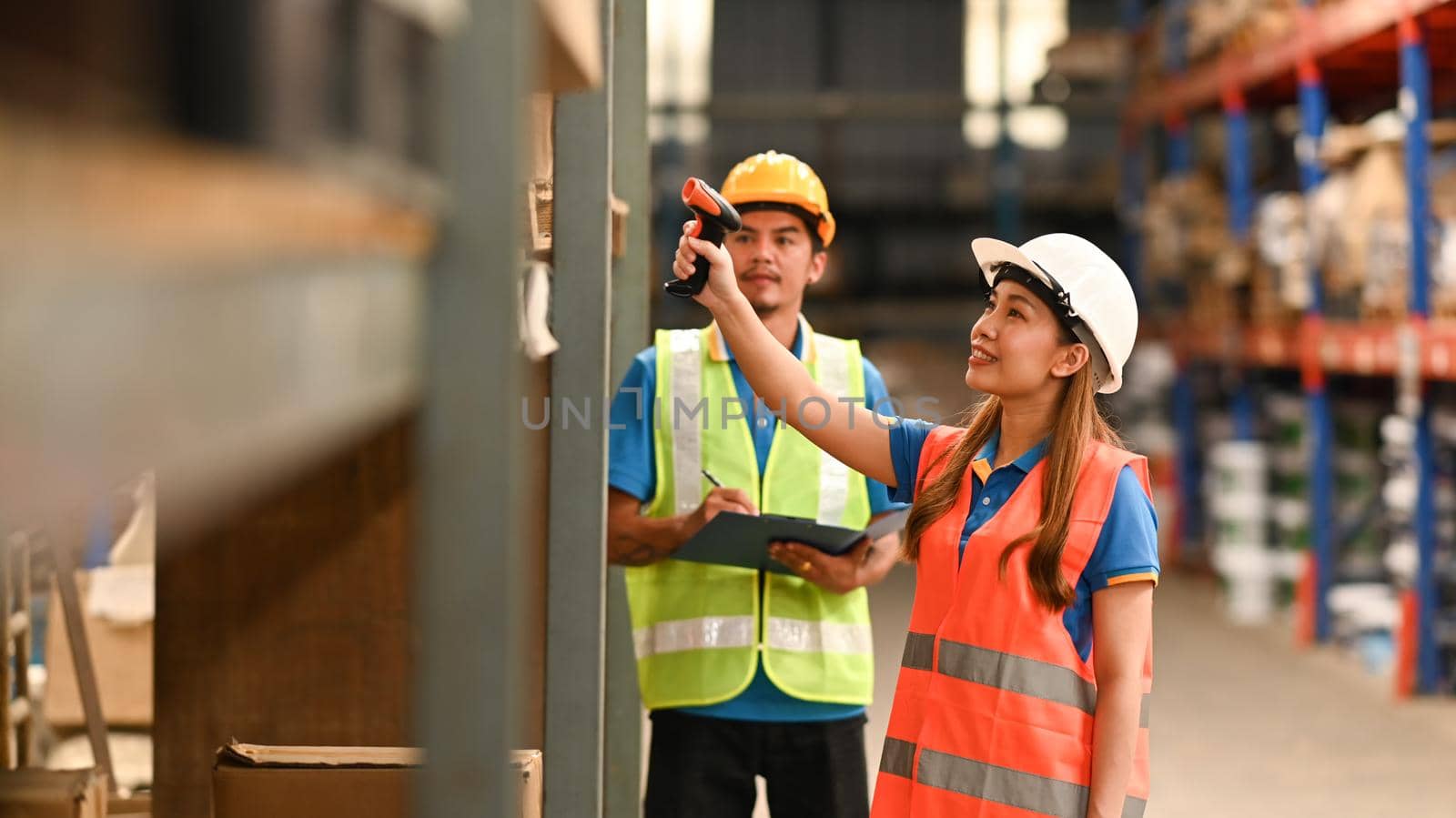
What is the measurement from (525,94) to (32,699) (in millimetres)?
3899

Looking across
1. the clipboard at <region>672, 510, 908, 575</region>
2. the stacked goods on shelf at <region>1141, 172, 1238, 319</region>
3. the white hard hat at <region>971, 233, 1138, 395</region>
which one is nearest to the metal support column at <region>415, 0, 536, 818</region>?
the white hard hat at <region>971, 233, 1138, 395</region>

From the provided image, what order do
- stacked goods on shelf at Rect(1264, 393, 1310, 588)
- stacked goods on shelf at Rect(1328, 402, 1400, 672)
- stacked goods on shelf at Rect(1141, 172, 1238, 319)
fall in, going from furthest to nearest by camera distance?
stacked goods on shelf at Rect(1141, 172, 1238, 319) → stacked goods on shelf at Rect(1264, 393, 1310, 588) → stacked goods on shelf at Rect(1328, 402, 1400, 672)

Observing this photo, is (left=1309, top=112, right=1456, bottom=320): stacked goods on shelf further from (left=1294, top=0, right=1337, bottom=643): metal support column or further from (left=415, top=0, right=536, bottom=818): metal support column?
(left=415, top=0, right=536, bottom=818): metal support column

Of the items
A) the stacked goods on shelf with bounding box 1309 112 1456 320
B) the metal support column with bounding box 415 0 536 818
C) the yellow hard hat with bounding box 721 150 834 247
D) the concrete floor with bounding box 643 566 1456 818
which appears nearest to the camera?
the metal support column with bounding box 415 0 536 818

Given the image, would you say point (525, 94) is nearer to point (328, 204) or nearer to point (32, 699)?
point (328, 204)

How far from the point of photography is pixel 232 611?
3059 millimetres

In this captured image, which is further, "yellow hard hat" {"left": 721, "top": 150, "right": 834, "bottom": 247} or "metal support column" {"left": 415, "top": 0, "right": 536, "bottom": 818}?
"yellow hard hat" {"left": 721, "top": 150, "right": 834, "bottom": 247}

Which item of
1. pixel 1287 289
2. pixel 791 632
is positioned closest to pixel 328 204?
pixel 791 632

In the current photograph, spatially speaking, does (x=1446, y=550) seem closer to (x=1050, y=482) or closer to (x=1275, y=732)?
(x=1275, y=732)

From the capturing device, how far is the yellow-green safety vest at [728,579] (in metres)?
3.02

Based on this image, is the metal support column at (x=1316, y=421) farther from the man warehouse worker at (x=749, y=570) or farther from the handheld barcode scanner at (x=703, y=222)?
the handheld barcode scanner at (x=703, y=222)

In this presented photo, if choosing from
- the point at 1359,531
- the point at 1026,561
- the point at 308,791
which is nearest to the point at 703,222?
the point at 1026,561

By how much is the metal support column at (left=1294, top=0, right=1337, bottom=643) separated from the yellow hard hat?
5.78 m

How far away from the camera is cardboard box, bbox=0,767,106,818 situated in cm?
180
